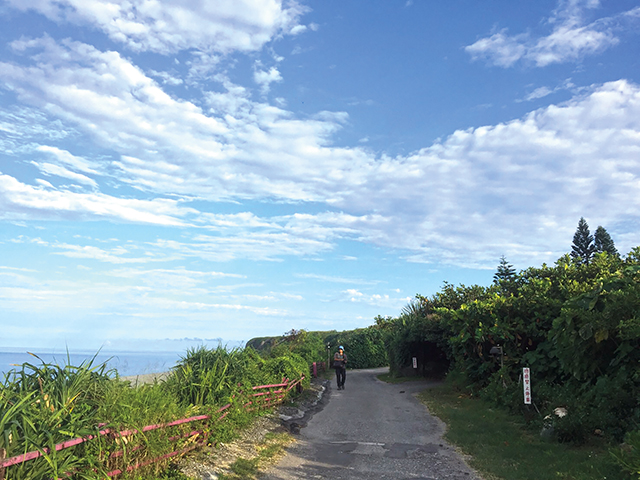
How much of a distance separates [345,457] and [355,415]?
6.07 meters

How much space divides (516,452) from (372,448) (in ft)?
10.9

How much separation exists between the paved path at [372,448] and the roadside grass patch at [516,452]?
0.49 m

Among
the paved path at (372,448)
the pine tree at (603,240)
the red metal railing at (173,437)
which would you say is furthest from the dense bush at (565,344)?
the pine tree at (603,240)

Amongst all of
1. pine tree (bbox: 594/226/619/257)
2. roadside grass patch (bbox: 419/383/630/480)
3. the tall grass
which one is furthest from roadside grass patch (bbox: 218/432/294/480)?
pine tree (bbox: 594/226/619/257)

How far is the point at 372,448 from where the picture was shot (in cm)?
1137

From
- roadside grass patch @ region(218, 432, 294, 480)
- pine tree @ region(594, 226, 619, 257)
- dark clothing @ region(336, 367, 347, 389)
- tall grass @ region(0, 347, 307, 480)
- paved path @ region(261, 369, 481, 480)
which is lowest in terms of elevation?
paved path @ region(261, 369, 481, 480)

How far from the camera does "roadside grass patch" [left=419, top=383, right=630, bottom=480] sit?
27.9 ft

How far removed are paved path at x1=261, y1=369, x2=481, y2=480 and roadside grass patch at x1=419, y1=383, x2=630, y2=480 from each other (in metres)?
0.49

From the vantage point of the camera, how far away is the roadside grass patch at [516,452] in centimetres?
851

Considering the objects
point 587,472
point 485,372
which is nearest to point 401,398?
point 485,372

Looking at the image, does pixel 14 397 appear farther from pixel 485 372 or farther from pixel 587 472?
pixel 485 372

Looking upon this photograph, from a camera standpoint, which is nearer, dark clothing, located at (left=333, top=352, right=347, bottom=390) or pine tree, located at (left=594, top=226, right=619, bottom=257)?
dark clothing, located at (left=333, top=352, right=347, bottom=390)

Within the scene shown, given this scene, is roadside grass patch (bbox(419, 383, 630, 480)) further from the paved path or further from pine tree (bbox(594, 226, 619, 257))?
pine tree (bbox(594, 226, 619, 257))

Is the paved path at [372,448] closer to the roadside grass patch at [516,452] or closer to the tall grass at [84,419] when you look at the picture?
the roadside grass patch at [516,452]
